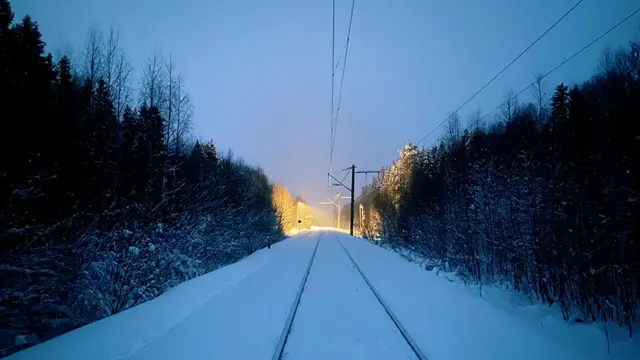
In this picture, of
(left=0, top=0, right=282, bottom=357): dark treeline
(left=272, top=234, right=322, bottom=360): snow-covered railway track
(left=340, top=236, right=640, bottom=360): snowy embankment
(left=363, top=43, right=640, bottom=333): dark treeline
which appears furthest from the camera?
(left=0, top=0, right=282, bottom=357): dark treeline

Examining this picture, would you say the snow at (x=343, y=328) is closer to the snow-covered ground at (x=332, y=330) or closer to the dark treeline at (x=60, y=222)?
the snow-covered ground at (x=332, y=330)

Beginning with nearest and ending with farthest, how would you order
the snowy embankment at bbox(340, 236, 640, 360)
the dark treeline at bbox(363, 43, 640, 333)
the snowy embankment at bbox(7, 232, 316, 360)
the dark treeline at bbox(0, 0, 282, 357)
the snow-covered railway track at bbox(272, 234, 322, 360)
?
1. the snow-covered railway track at bbox(272, 234, 322, 360)
2. the snowy embankment at bbox(7, 232, 316, 360)
3. the snowy embankment at bbox(340, 236, 640, 360)
4. the dark treeline at bbox(363, 43, 640, 333)
5. the dark treeline at bbox(0, 0, 282, 357)

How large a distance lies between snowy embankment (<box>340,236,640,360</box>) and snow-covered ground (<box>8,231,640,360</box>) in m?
0.02

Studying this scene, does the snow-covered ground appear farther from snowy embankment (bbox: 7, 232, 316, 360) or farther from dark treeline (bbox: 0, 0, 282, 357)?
dark treeline (bbox: 0, 0, 282, 357)

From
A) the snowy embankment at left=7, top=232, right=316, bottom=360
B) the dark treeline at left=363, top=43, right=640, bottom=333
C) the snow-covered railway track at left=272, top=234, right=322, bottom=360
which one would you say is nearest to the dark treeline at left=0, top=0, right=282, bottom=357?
the snowy embankment at left=7, top=232, right=316, bottom=360

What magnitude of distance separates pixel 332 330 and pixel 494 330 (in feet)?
9.00

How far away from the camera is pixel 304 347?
3979 millimetres

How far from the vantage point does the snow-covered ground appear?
3.89m

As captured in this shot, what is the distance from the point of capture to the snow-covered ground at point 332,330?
12.8ft

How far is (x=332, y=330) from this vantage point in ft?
15.2

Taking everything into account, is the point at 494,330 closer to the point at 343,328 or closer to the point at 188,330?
the point at 343,328

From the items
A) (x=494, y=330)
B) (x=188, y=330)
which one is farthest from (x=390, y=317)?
(x=188, y=330)

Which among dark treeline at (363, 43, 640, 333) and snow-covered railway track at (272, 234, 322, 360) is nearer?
snow-covered railway track at (272, 234, 322, 360)

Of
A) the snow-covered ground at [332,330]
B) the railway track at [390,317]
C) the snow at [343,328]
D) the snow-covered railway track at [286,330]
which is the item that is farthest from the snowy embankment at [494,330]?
the snow-covered railway track at [286,330]
